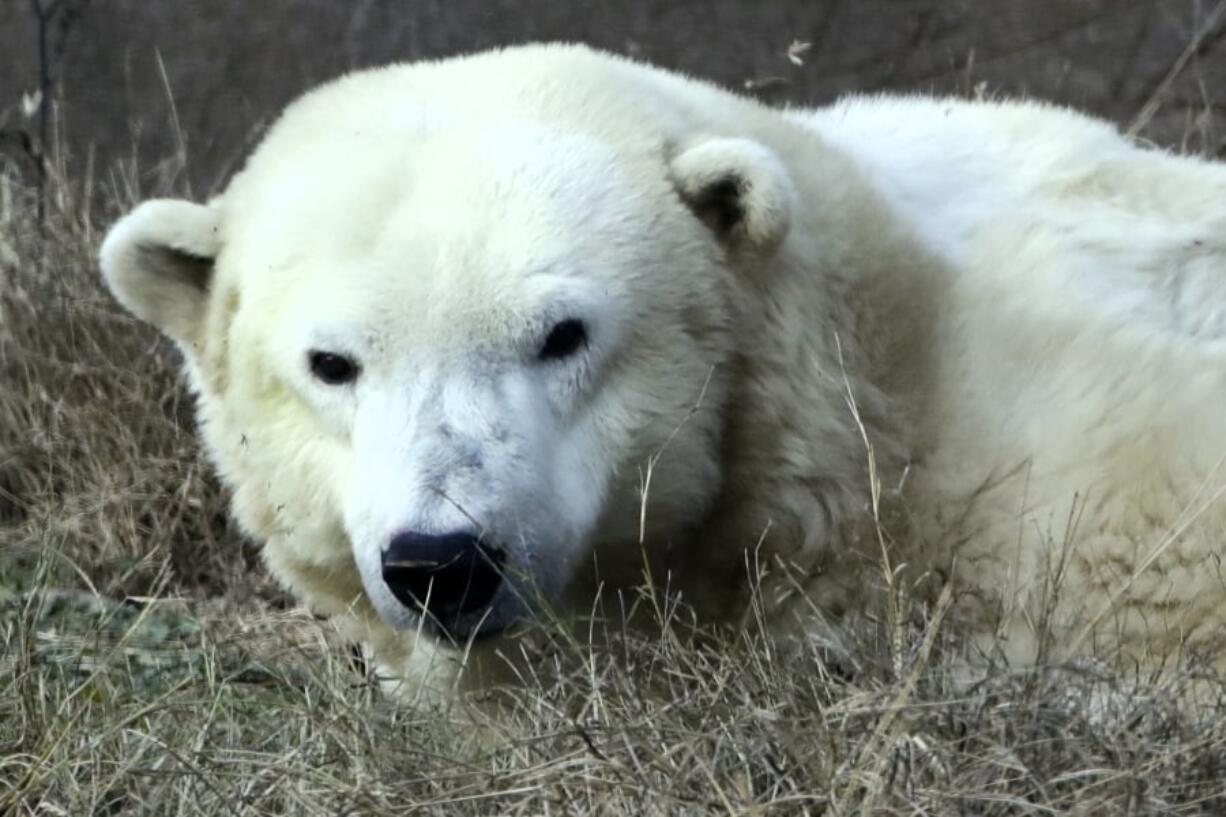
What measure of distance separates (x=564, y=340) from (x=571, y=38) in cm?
348

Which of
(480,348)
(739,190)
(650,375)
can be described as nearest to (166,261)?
(480,348)

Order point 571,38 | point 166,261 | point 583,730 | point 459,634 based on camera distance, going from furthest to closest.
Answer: point 571,38 < point 166,261 < point 459,634 < point 583,730

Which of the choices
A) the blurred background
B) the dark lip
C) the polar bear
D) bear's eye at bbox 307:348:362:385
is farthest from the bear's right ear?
the blurred background

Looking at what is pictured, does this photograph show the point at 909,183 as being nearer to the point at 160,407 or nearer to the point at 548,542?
the point at 548,542

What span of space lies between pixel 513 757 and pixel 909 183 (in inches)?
62.3

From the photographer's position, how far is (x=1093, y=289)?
361 cm

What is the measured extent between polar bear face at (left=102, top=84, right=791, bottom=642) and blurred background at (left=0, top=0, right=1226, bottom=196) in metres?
2.85

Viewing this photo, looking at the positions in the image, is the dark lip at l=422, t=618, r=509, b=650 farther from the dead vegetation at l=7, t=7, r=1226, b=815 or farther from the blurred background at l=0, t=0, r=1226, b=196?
the blurred background at l=0, t=0, r=1226, b=196

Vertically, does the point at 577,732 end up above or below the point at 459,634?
above

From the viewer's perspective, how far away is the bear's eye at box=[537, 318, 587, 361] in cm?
315

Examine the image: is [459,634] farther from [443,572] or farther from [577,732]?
[577,732]

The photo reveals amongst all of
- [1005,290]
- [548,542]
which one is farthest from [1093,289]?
[548,542]

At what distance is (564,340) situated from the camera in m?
3.17

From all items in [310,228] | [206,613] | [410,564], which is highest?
[310,228]
